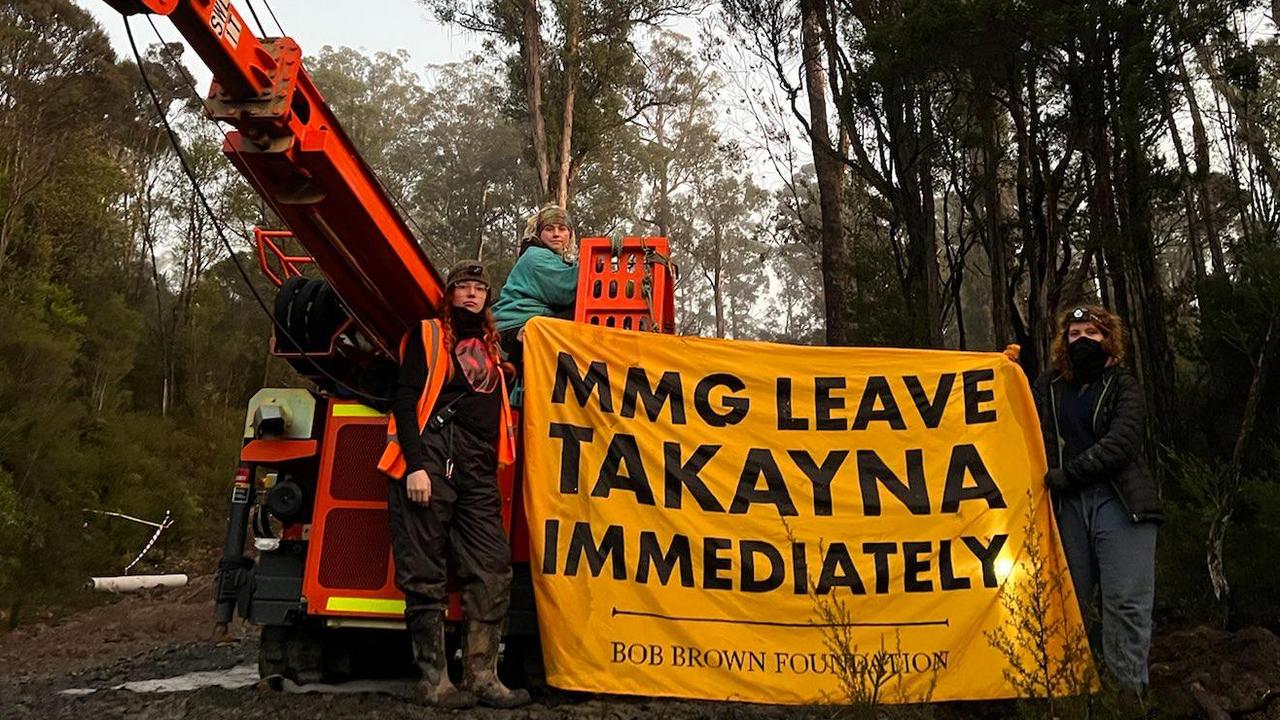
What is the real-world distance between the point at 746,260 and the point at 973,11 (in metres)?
50.0

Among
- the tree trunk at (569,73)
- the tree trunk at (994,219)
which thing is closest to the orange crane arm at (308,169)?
the tree trunk at (994,219)

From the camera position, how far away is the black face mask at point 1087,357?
4.59 metres

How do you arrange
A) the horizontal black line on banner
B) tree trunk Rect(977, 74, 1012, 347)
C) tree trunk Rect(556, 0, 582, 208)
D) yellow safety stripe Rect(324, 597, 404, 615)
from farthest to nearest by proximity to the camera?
tree trunk Rect(556, 0, 582, 208), tree trunk Rect(977, 74, 1012, 347), yellow safety stripe Rect(324, 597, 404, 615), the horizontal black line on banner

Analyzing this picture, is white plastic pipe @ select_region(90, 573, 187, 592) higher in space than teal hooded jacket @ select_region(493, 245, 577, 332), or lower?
lower

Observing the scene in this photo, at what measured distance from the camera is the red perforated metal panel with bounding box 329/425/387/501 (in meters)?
5.00

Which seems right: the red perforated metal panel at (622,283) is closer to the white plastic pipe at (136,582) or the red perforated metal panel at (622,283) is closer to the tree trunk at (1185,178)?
the tree trunk at (1185,178)

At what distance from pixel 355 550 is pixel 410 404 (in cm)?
88

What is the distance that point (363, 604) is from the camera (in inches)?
190

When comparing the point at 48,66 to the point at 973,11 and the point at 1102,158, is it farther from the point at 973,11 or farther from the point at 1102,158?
the point at 1102,158

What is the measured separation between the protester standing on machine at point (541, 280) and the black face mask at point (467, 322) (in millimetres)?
923

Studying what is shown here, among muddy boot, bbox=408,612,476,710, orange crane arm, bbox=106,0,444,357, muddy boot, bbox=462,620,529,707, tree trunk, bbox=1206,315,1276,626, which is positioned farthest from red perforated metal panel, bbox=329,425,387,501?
tree trunk, bbox=1206,315,1276,626

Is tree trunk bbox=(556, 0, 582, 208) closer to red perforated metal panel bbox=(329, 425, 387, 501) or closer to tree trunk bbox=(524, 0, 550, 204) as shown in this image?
tree trunk bbox=(524, 0, 550, 204)

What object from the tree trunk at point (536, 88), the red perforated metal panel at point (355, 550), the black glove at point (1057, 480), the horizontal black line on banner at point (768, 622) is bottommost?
the horizontal black line on banner at point (768, 622)

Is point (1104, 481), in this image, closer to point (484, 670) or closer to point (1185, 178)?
point (484, 670)
